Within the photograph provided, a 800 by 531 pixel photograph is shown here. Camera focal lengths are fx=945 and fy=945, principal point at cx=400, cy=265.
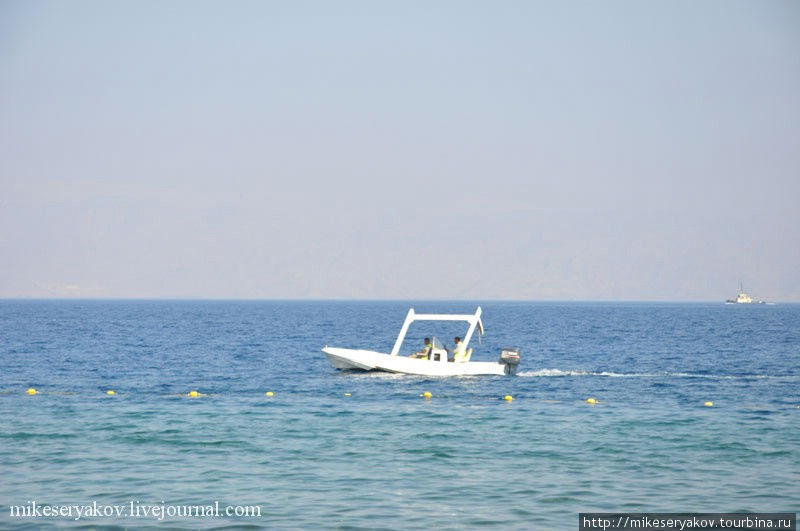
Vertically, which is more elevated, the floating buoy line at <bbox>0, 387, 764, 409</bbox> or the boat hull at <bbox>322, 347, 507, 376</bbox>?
the boat hull at <bbox>322, 347, 507, 376</bbox>

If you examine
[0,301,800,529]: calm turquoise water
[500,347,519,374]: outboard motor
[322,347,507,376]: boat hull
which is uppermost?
[500,347,519,374]: outboard motor

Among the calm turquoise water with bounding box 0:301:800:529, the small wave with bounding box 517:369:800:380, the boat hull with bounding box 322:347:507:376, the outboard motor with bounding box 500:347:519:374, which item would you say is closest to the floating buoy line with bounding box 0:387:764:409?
the calm turquoise water with bounding box 0:301:800:529

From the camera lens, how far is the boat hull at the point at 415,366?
50.7 m

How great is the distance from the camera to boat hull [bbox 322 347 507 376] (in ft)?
166

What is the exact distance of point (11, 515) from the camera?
20.8m

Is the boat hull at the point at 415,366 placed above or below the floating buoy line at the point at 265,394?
above

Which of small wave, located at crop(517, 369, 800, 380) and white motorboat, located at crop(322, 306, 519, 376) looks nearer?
white motorboat, located at crop(322, 306, 519, 376)

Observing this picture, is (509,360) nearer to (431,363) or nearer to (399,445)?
(431,363)

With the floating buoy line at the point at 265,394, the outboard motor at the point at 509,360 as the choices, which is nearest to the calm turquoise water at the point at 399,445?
the floating buoy line at the point at 265,394

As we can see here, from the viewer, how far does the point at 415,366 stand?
5078 cm

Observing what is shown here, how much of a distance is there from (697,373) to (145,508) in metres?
43.6

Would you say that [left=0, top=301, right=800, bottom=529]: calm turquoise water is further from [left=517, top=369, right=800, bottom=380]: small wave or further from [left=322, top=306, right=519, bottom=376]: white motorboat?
[left=322, top=306, right=519, bottom=376]: white motorboat

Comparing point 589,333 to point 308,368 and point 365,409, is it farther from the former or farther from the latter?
point 365,409

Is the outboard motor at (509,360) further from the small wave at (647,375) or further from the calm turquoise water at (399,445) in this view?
the calm turquoise water at (399,445)
